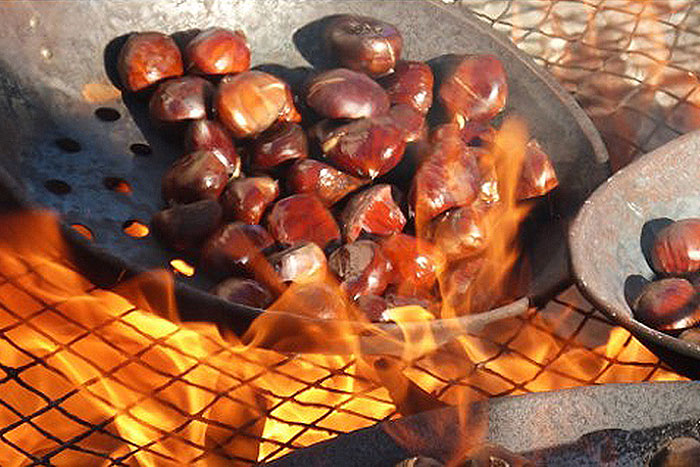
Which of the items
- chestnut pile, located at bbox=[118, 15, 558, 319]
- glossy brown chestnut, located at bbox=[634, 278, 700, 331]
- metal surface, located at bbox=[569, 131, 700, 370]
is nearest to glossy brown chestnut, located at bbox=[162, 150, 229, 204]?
chestnut pile, located at bbox=[118, 15, 558, 319]

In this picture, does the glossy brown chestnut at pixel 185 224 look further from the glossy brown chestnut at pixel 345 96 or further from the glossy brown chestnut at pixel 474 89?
the glossy brown chestnut at pixel 474 89

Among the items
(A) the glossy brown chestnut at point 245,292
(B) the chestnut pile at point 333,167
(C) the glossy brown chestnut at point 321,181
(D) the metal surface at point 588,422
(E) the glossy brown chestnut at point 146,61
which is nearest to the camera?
(D) the metal surface at point 588,422

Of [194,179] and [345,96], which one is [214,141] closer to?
[194,179]

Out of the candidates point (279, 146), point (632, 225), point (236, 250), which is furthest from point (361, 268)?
point (632, 225)

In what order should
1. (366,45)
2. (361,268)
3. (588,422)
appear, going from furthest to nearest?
1. (366,45)
2. (361,268)
3. (588,422)

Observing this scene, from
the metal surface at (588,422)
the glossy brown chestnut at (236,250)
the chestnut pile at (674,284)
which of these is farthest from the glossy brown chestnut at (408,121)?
the metal surface at (588,422)

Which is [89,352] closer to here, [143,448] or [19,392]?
→ [19,392]
